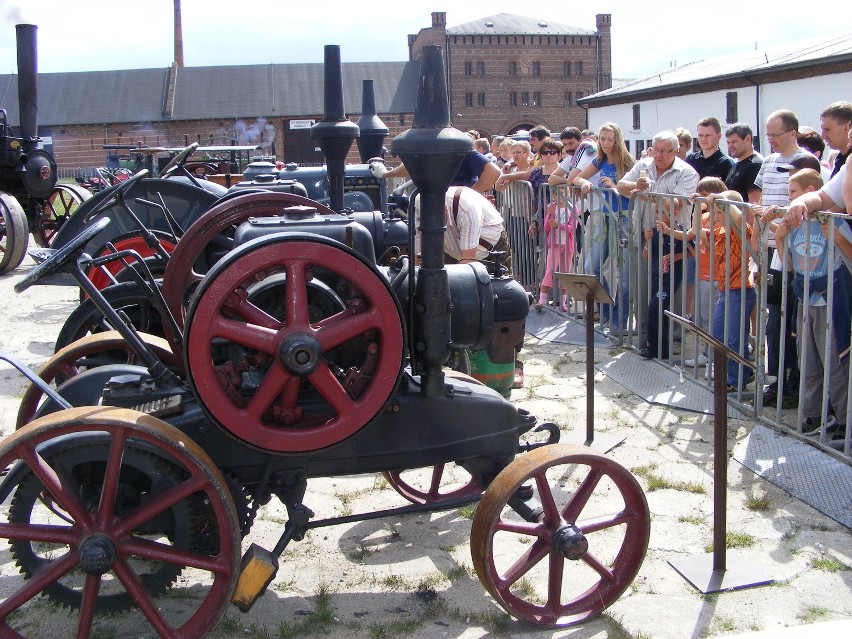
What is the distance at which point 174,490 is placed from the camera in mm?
2697

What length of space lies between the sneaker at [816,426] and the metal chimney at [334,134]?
9.40ft

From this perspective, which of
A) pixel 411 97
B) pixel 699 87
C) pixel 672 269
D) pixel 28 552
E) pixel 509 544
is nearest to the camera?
pixel 28 552

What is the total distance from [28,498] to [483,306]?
61.2 inches

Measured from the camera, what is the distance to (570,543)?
299cm

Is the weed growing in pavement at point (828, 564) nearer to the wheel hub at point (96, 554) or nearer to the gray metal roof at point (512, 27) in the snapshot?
the wheel hub at point (96, 554)

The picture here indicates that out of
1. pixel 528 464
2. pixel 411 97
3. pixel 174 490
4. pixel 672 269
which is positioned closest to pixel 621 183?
pixel 672 269

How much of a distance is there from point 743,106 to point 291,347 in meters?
25.6

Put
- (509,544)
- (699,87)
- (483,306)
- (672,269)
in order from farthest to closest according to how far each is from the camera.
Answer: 1. (699,87)
2. (672,269)
3. (509,544)
4. (483,306)

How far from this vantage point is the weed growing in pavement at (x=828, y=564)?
132 inches

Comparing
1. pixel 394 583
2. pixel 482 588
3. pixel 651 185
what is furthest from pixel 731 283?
pixel 394 583

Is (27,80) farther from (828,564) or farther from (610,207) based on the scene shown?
(828,564)

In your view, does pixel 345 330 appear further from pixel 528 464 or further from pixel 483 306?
pixel 528 464

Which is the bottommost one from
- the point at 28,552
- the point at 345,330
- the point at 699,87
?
the point at 28,552

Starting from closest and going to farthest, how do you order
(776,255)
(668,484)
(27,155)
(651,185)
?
(668,484) → (776,255) → (651,185) → (27,155)
